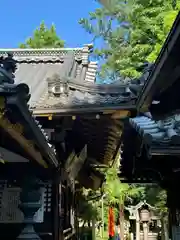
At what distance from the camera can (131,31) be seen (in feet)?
65.0

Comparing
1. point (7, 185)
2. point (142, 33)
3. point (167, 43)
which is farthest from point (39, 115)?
point (142, 33)

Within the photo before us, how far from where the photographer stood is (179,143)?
2.85 metres

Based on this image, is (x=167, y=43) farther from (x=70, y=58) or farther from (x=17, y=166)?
(x=70, y=58)

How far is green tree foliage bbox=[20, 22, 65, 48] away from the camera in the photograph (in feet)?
80.0

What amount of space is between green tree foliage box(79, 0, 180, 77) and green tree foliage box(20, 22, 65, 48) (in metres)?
2.18

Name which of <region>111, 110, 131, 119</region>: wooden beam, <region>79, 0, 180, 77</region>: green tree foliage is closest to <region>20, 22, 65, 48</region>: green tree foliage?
<region>79, 0, 180, 77</region>: green tree foliage

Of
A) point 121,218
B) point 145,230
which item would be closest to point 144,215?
point 145,230

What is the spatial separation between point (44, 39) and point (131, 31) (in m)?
7.24

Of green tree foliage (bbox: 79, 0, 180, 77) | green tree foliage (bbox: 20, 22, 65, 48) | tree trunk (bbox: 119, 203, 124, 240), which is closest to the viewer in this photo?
green tree foliage (bbox: 79, 0, 180, 77)

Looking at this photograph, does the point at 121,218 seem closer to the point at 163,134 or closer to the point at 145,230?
the point at 145,230

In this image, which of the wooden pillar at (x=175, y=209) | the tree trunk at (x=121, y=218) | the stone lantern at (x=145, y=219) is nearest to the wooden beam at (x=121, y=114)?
the wooden pillar at (x=175, y=209)

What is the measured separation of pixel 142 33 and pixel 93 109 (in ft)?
41.2

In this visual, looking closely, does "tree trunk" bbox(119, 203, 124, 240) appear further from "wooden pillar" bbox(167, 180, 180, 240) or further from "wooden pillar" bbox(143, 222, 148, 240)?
"wooden pillar" bbox(167, 180, 180, 240)

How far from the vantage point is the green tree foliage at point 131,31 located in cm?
1567
